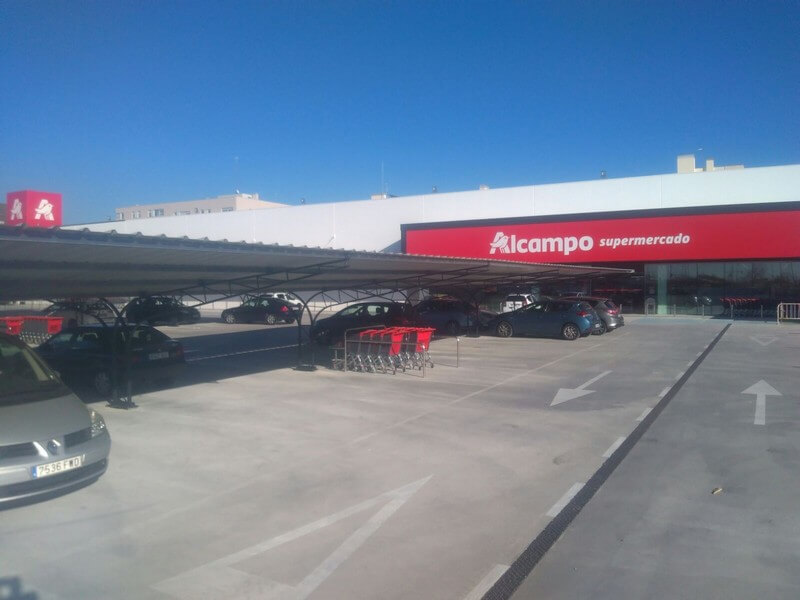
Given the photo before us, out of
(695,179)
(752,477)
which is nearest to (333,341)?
(752,477)

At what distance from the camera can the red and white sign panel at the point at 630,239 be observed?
106ft

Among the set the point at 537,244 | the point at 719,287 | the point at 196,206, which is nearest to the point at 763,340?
the point at 719,287

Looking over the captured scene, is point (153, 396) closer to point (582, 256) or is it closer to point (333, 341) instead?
point (333, 341)

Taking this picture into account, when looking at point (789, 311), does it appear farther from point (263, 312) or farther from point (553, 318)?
point (263, 312)

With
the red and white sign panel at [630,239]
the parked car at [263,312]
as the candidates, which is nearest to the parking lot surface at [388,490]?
the parked car at [263,312]

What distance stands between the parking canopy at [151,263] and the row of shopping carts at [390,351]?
5.75ft

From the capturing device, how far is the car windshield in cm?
720

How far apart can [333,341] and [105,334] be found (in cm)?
1001

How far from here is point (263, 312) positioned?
116 feet

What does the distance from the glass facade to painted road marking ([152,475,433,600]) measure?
3452 centimetres

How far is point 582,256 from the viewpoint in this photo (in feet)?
120

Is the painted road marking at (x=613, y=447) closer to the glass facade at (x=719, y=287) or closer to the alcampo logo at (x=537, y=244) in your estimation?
the alcampo logo at (x=537, y=244)

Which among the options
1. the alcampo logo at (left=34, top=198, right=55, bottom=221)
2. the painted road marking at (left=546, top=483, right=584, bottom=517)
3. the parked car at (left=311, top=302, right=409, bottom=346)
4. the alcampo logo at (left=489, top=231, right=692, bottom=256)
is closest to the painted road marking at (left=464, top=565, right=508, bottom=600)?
the painted road marking at (left=546, top=483, right=584, bottom=517)

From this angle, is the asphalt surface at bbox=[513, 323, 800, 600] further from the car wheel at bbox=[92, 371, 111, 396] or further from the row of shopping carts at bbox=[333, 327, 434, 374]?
the car wheel at bbox=[92, 371, 111, 396]
